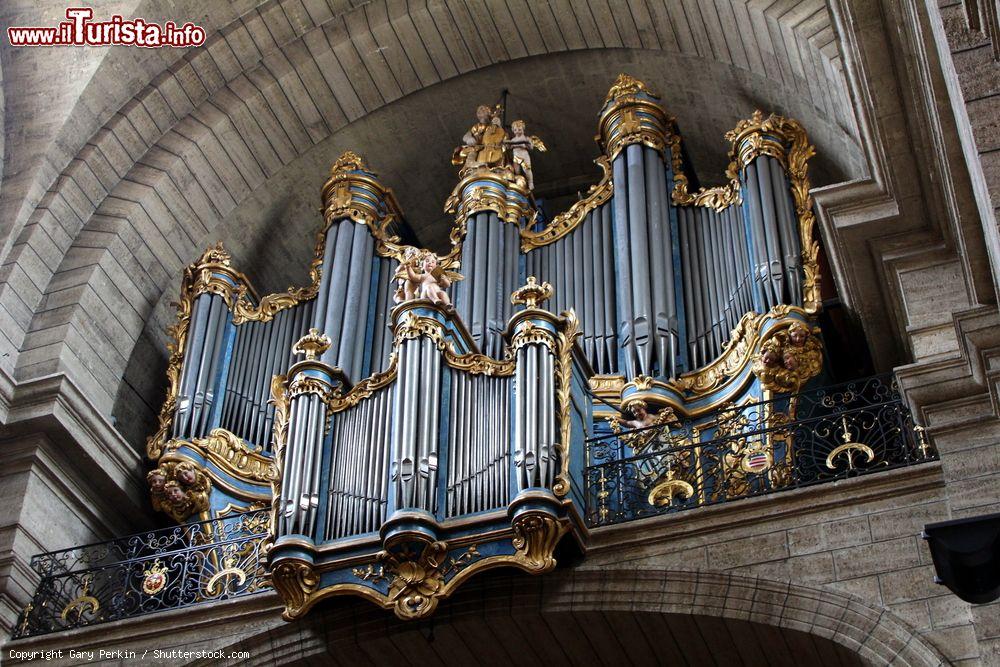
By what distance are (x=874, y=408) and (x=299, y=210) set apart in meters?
6.93

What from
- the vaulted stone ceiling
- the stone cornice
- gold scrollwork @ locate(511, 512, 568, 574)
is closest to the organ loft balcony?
gold scrollwork @ locate(511, 512, 568, 574)

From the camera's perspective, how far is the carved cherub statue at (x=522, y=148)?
1368 cm

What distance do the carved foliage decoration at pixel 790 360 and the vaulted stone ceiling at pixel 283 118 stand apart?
6.45 ft

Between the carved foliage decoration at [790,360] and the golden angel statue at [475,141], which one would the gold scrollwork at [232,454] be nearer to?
the golden angel statue at [475,141]

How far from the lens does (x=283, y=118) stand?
1420cm

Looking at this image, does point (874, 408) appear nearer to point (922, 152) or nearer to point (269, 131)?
point (922, 152)

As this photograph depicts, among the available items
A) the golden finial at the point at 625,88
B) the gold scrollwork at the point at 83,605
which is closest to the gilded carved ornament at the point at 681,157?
the golden finial at the point at 625,88

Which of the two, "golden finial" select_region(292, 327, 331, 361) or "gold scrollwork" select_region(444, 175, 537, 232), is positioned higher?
"gold scrollwork" select_region(444, 175, 537, 232)

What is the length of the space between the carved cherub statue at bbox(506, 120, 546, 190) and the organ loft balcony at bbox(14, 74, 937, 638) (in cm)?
2

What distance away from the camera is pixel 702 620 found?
8.73 m

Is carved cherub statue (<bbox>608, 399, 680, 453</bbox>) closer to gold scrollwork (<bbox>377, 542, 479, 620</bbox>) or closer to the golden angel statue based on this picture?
gold scrollwork (<bbox>377, 542, 479, 620</bbox>)

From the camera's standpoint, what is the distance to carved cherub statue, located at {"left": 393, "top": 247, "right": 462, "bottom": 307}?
10.6 meters

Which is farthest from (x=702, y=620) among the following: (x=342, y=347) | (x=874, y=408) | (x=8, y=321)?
(x=8, y=321)

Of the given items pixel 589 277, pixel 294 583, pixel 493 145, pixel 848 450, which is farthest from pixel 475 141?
pixel 848 450
